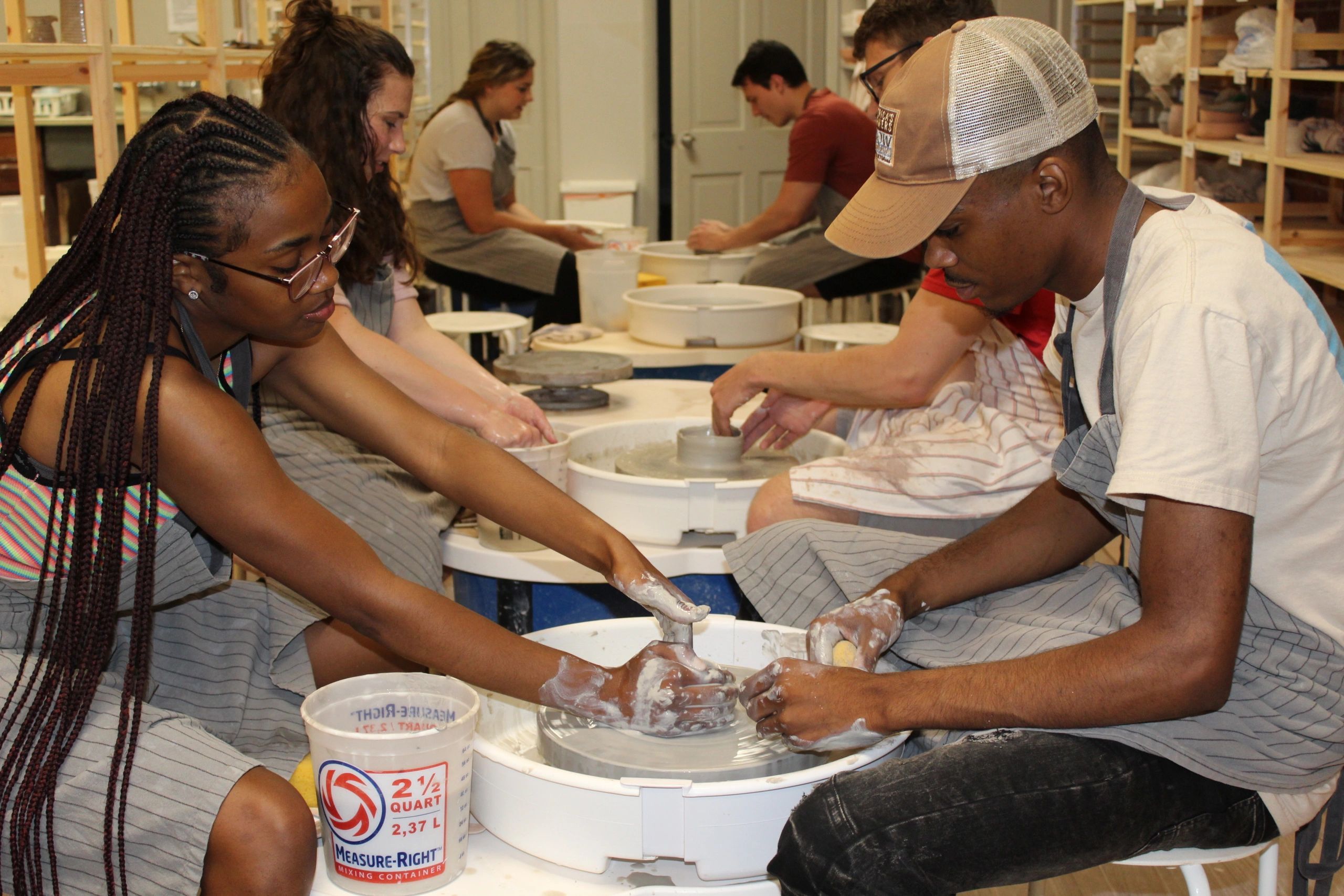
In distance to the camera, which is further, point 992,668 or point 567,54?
point 567,54

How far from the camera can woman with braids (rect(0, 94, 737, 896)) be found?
1.21 metres

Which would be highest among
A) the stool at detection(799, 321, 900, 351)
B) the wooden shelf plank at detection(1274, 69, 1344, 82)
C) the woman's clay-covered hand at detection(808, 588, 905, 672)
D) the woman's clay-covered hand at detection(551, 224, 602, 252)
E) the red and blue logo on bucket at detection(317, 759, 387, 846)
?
the wooden shelf plank at detection(1274, 69, 1344, 82)

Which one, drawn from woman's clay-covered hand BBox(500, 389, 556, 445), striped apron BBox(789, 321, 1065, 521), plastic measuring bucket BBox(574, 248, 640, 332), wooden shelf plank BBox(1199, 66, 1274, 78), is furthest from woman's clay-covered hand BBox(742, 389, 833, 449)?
wooden shelf plank BBox(1199, 66, 1274, 78)

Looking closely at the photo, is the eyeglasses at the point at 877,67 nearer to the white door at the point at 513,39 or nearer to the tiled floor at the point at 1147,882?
the tiled floor at the point at 1147,882

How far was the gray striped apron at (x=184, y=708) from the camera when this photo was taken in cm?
121

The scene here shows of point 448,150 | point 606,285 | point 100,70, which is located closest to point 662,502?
point 100,70

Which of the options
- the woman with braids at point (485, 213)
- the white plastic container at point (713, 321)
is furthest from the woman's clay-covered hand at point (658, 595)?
the woman with braids at point (485, 213)

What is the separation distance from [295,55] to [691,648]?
1541 mm

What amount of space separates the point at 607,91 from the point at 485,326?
3.35 m

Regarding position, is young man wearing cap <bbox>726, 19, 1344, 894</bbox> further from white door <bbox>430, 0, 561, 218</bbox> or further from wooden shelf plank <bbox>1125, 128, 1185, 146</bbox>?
white door <bbox>430, 0, 561, 218</bbox>

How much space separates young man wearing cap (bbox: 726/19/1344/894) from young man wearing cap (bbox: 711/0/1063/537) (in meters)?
0.49

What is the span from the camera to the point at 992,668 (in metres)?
1.27

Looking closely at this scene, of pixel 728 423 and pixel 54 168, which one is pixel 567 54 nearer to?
pixel 54 168

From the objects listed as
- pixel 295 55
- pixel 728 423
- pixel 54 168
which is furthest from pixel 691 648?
pixel 54 168
